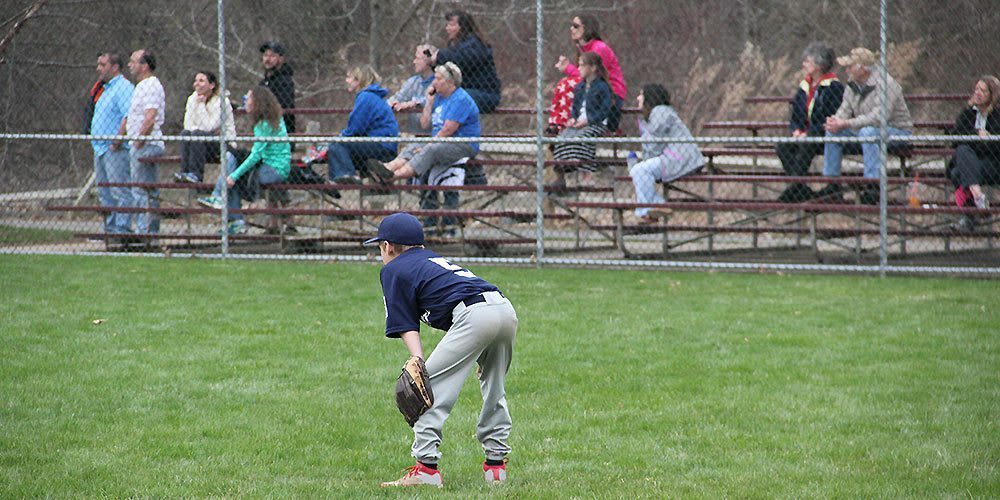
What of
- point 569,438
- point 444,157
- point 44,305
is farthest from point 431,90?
point 569,438

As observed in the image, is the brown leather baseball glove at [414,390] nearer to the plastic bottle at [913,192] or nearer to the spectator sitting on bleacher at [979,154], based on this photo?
the plastic bottle at [913,192]

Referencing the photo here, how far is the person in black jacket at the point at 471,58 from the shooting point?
12.8m

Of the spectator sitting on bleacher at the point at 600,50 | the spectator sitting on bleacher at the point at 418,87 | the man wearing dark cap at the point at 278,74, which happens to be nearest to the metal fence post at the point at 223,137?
the man wearing dark cap at the point at 278,74

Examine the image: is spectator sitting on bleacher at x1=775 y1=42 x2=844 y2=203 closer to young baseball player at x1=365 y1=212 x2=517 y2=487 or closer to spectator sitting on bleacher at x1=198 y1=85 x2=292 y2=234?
spectator sitting on bleacher at x1=198 y1=85 x2=292 y2=234

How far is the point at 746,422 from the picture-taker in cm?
634

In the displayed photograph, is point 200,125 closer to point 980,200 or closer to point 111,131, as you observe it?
point 111,131

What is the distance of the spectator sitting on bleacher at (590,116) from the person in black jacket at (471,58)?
0.98 m

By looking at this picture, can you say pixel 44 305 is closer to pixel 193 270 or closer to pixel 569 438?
pixel 193 270

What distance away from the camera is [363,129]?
1267 cm

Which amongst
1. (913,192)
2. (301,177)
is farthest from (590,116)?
(913,192)

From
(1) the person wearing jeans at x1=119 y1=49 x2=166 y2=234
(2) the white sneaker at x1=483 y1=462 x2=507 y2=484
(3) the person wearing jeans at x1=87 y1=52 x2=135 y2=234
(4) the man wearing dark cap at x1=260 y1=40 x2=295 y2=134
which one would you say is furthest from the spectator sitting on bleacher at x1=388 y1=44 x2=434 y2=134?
(2) the white sneaker at x1=483 y1=462 x2=507 y2=484

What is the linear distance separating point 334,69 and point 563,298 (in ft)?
20.6

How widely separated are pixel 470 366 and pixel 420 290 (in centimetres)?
39

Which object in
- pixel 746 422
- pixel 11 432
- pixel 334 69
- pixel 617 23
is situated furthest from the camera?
pixel 617 23
